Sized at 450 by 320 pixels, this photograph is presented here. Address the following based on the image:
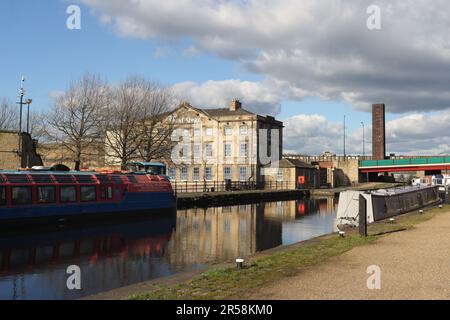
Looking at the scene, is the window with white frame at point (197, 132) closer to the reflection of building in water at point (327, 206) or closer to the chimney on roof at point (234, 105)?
the chimney on roof at point (234, 105)

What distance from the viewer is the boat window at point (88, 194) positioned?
2539 cm

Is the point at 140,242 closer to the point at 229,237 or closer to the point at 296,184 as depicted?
the point at 229,237

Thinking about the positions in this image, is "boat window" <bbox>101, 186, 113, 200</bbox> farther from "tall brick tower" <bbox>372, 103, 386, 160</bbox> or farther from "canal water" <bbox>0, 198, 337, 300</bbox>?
"tall brick tower" <bbox>372, 103, 386, 160</bbox>

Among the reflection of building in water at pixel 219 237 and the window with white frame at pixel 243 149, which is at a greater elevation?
the window with white frame at pixel 243 149

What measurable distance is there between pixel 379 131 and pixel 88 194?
7343cm

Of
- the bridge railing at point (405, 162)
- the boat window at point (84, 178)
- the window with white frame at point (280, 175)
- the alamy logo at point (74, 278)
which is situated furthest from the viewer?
the bridge railing at point (405, 162)

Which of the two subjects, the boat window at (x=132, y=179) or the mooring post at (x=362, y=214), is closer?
the mooring post at (x=362, y=214)

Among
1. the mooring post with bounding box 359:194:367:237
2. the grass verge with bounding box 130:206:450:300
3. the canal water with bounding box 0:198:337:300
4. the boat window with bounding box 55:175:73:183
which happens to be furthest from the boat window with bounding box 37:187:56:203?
the mooring post with bounding box 359:194:367:237

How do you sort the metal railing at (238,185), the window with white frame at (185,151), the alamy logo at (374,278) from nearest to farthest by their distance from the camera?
the alamy logo at (374,278), the metal railing at (238,185), the window with white frame at (185,151)

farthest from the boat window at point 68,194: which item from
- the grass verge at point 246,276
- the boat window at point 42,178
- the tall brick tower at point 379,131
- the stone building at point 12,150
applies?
the tall brick tower at point 379,131

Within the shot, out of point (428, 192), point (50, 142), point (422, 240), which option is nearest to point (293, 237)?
point (422, 240)

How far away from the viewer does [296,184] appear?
6159 centimetres

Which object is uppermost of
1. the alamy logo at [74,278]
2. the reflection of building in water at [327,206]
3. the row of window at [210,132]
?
the row of window at [210,132]

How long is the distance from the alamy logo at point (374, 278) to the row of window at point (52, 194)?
17.6 m
